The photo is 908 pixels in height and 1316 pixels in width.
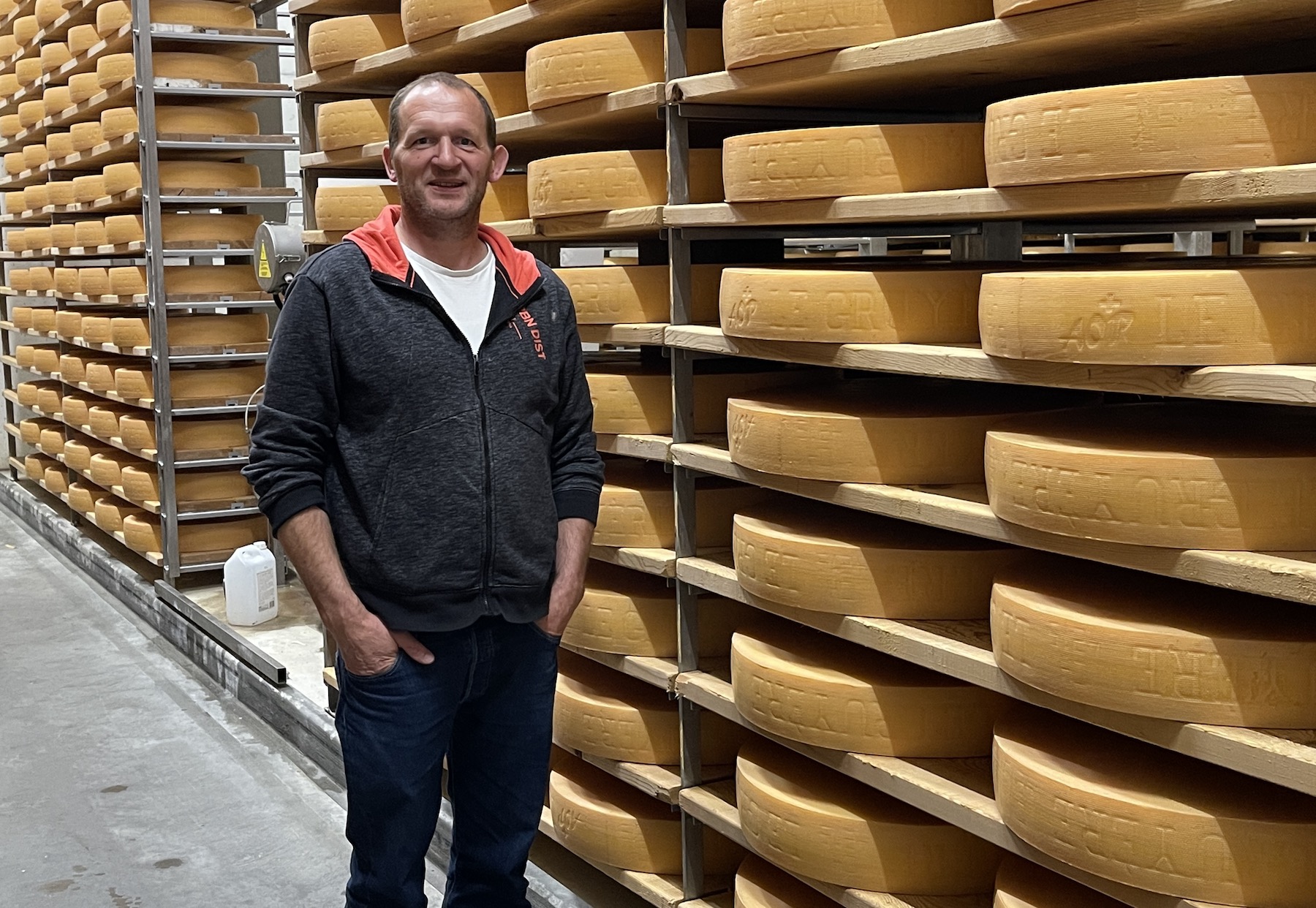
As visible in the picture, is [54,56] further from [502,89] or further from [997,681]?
[997,681]

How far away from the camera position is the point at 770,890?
254 centimetres

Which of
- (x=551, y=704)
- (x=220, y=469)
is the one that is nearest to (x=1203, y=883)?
(x=551, y=704)

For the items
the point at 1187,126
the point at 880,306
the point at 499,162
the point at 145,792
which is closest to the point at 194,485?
the point at 145,792

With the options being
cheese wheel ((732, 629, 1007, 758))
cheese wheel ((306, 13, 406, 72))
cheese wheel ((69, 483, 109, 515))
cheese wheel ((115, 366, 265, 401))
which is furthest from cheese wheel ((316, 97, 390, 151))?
cheese wheel ((69, 483, 109, 515))

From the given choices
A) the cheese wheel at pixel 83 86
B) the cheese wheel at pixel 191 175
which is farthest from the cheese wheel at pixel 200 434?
the cheese wheel at pixel 83 86

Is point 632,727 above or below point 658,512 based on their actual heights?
below

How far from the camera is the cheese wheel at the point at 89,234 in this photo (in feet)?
20.6

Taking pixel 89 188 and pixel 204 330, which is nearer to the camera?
pixel 204 330

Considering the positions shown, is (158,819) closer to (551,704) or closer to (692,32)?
(551,704)

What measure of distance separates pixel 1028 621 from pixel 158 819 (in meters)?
2.75

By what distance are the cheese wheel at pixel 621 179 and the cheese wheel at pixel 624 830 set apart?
123cm

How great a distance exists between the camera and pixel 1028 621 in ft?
6.23

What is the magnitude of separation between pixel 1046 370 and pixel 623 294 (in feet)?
3.76

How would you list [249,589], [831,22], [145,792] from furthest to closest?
[249,589], [145,792], [831,22]
